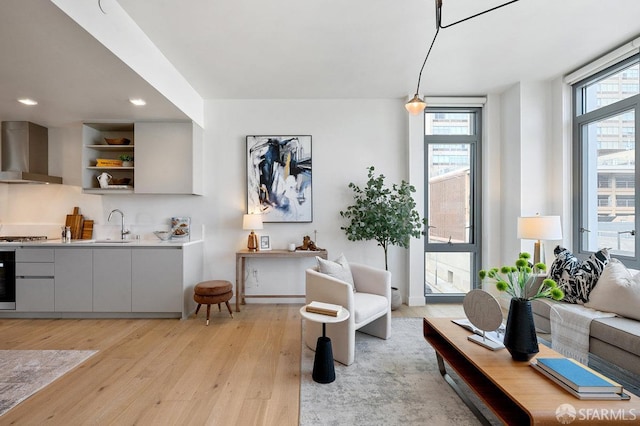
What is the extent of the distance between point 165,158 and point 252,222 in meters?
1.38

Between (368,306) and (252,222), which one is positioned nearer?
(368,306)

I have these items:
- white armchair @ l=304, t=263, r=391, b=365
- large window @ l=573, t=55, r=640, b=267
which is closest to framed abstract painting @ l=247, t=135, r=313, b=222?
white armchair @ l=304, t=263, r=391, b=365

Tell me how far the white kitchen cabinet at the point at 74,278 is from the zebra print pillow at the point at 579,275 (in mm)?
4985

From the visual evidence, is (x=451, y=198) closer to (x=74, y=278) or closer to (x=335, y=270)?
(x=335, y=270)

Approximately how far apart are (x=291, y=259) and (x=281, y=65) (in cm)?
246

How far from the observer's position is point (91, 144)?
Result: 393 centimetres

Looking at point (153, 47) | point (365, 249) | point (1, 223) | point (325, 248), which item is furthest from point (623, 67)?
point (1, 223)

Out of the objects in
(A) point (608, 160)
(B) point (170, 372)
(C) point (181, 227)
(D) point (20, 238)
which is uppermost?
(A) point (608, 160)

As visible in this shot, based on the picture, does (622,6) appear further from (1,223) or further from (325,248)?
(1,223)

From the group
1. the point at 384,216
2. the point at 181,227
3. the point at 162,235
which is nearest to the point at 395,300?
the point at 384,216

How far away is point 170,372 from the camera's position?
7.82 feet

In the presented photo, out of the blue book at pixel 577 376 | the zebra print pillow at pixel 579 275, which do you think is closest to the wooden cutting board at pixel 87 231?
the blue book at pixel 577 376

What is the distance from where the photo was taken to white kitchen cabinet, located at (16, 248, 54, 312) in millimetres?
3504

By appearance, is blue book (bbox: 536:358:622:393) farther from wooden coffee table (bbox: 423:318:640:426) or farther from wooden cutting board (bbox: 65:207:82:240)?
wooden cutting board (bbox: 65:207:82:240)
